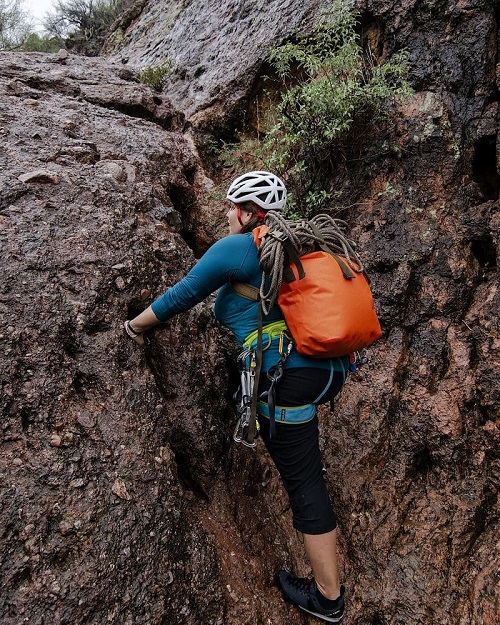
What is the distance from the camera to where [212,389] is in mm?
4168

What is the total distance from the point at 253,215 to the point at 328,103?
7.74ft

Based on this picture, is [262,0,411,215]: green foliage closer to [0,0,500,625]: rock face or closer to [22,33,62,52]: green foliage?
[0,0,500,625]: rock face

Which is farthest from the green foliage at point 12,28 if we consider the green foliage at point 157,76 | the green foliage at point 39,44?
the green foliage at point 157,76

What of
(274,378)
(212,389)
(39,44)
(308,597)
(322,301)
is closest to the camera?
(322,301)

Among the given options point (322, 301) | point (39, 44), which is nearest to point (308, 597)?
point (322, 301)

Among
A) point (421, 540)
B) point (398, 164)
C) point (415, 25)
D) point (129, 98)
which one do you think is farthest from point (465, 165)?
point (129, 98)

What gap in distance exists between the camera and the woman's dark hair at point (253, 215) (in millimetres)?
3660

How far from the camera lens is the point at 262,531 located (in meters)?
4.02

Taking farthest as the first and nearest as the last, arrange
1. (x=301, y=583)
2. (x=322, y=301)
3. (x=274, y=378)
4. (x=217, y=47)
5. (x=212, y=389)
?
1. (x=217, y=47)
2. (x=212, y=389)
3. (x=301, y=583)
4. (x=274, y=378)
5. (x=322, y=301)

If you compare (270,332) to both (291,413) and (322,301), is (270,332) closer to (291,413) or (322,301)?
(322,301)

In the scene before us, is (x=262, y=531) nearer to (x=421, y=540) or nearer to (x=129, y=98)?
(x=421, y=540)

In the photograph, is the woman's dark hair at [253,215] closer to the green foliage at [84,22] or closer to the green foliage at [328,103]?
the green foliage at [328,103]

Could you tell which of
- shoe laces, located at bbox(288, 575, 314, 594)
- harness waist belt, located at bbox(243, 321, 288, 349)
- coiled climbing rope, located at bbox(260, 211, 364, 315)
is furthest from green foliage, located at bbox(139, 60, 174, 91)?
shoe laces, located at bbox(288, 575, 314, 594)

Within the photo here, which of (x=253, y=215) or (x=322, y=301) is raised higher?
(x=253, y=215)
